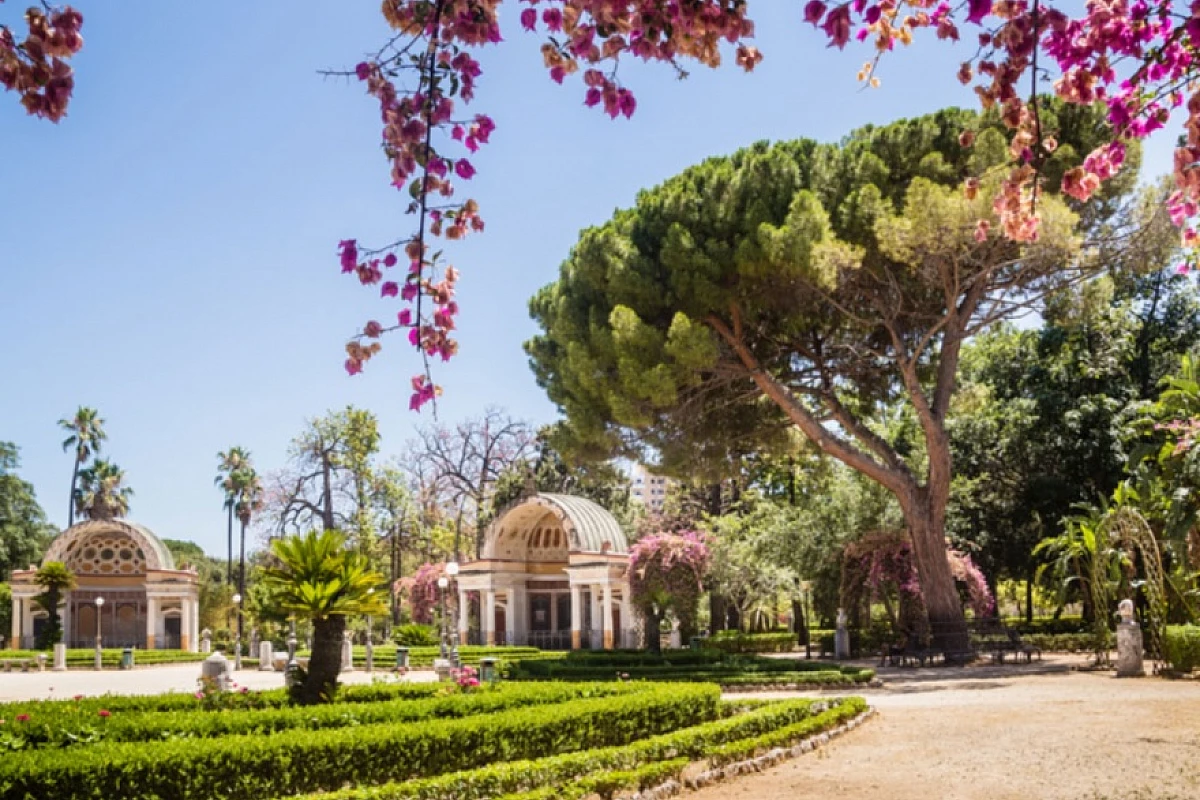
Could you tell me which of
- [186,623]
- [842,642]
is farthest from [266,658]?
[842,642]

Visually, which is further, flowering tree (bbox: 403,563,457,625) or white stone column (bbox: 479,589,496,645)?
flowering tree (bbox: 403,563,457,625)

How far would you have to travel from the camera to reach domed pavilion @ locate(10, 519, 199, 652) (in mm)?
42594

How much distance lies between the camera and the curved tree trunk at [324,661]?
39.5ft

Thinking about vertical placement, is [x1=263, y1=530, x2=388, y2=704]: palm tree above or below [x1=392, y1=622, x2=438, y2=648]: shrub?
above

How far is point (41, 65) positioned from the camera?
10.8 feet

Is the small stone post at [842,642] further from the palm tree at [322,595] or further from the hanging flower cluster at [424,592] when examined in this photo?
the palm tree at [322,595]

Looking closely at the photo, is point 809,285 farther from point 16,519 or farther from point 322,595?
point 16,519

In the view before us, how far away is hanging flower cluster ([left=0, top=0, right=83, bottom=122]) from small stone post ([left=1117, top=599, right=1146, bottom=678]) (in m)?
18.7

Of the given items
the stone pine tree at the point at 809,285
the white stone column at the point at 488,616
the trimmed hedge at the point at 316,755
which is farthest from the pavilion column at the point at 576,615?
the trimmed hedge at the point at 316,755

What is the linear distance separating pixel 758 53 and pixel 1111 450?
91.2 feet

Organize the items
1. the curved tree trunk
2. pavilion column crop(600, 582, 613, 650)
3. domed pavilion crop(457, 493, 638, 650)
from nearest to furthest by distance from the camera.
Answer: the curved tree trunk → pavilion column crop(600, 582, 613, 650) → domed pavilion crop(457, 493, 638, 650)

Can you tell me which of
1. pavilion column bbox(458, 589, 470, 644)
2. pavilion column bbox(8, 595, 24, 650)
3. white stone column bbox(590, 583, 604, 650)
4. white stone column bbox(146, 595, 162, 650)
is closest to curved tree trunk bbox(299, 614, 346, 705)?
white stone column bbox(590, 583, 604, 650)

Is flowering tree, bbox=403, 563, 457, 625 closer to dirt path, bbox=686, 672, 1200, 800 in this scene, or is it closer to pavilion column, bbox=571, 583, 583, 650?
pavilion column, bbox=571, 583, 583, 650

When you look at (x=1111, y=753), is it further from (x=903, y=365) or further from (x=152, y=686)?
(x=152, y=686)
